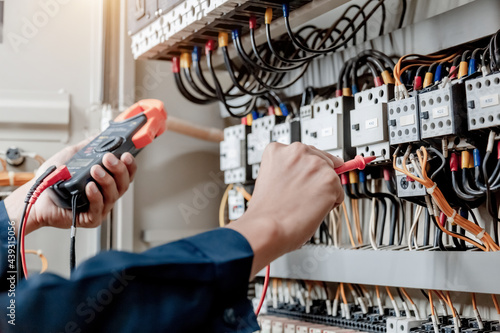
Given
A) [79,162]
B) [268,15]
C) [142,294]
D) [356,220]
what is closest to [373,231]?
[356,220]

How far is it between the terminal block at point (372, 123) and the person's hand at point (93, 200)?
1.72ft

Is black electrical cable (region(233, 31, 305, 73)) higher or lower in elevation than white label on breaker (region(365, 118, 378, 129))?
higher

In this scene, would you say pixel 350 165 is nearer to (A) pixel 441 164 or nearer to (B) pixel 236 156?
(A) pixel 441 164

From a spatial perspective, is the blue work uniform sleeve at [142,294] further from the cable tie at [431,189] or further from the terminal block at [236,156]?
the terminal block at [236,156]

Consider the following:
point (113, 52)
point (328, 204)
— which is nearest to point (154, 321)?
point (328, 204)

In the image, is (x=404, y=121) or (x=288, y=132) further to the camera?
(x=288, y=132)

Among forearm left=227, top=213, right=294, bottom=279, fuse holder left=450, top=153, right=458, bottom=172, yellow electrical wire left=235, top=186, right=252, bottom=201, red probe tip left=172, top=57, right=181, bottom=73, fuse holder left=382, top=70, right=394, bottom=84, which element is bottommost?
forearm left=227, top=213, right=294, bottom=279

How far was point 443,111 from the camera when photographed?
100 cm

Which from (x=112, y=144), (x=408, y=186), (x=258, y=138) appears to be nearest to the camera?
(x=408, y=186)

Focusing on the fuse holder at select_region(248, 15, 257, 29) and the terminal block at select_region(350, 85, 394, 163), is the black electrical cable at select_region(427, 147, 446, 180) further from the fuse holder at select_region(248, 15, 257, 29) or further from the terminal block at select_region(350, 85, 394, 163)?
the fuse holder at select_region(248, 15, 257, 29)

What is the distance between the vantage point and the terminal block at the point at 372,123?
1145 millimetres

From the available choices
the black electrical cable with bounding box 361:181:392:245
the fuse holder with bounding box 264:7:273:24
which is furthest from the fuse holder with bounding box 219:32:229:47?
the black electrical cable with bounding box 361:181:392:245

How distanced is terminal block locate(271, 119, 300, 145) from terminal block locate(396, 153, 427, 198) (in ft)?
1.09

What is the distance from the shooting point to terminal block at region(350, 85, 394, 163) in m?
1.14
